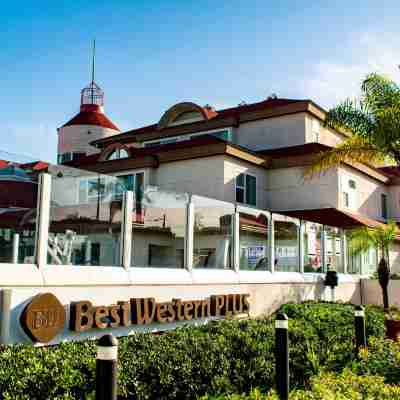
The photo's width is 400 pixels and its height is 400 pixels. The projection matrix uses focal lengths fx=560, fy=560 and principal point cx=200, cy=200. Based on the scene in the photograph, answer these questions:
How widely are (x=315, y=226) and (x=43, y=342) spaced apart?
10.6m

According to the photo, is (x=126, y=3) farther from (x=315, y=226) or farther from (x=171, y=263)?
(x=315, y=226)

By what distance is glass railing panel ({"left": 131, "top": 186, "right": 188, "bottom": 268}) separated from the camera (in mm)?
9766

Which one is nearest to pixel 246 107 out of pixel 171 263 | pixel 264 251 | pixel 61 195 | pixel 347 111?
pixel 347 111

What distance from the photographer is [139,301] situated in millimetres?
9359

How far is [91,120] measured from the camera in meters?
42.3

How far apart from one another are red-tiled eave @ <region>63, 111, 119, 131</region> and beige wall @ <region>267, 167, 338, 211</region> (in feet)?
65.1

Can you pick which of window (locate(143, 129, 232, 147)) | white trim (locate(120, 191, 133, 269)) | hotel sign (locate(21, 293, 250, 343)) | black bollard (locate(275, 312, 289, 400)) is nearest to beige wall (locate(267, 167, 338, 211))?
window (locate(143, 129, 232, 147))

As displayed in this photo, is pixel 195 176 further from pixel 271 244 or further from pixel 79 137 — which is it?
pixel 79 137

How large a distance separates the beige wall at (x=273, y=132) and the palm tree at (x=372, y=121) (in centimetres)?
754

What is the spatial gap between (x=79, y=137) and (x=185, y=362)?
36165 mm

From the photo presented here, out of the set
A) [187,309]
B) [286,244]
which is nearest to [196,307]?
[187,309]

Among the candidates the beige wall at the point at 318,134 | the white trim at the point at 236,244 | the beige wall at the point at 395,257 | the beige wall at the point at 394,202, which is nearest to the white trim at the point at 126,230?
the white trim at the point at 236,244

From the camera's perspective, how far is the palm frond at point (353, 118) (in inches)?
731

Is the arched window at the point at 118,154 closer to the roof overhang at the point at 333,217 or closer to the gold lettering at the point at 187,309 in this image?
the roof overhang at the point at 333,217
